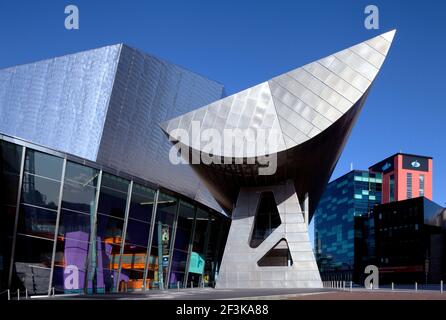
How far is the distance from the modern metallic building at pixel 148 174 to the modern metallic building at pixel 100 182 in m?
0.08

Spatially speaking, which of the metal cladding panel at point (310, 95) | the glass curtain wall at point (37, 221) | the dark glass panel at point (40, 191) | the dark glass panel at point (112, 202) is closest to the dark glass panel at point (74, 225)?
the glass curtain wall at point (37, 221)

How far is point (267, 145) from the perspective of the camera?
88.9 ft

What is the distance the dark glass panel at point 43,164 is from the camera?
72.7ft

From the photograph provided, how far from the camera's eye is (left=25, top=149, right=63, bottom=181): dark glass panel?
22172 millimetres

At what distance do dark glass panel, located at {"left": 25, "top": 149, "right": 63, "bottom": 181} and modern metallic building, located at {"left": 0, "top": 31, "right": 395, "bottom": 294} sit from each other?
0.16 ft

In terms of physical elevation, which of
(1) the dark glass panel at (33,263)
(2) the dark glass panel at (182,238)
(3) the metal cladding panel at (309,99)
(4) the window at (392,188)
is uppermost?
(4) the window at (392,188)

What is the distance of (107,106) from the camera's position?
39188 mm

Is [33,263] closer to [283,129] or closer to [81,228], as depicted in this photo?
[81,228]

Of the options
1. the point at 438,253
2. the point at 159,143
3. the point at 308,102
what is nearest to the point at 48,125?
the point at 159,143

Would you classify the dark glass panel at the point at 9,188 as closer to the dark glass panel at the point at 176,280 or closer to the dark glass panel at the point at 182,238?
the dark glass panel at the point at 182,238

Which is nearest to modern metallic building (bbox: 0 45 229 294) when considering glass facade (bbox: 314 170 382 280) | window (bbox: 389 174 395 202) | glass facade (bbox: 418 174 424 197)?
glass facade (bbox: 314 170 382 280)

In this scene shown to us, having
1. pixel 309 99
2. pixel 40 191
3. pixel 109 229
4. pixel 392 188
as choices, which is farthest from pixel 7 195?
pixel 392 188

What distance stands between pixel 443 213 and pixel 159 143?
62.5m

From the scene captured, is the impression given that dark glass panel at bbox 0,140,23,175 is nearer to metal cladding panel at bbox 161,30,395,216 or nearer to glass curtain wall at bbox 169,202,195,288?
metal cladding panel at bbox 161,30,395,216
